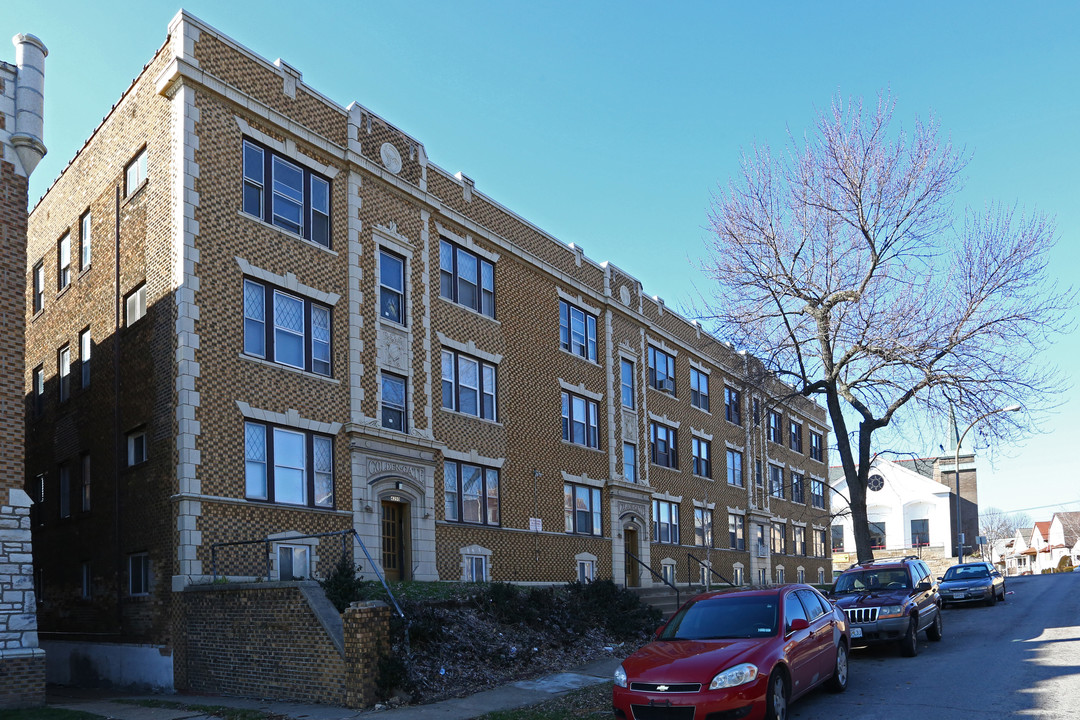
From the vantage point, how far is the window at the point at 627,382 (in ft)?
105

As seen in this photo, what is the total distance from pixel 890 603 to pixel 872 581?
1645mm

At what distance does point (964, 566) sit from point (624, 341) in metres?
12.4

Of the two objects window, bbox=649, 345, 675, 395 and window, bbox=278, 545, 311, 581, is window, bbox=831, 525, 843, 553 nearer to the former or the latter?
window, bbox=649, 345, 675, 395

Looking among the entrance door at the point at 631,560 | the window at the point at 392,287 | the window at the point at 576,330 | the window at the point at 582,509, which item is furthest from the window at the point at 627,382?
the window at the point at 392,287

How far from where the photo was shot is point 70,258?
22.8 metres

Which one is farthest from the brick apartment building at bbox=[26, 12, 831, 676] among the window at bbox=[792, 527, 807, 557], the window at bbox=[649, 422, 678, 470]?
the window at bbox=[792, 527, 807, 557]

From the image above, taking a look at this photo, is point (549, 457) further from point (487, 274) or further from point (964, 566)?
point (964, 566)

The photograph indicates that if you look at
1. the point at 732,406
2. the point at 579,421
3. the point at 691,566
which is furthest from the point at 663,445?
the point at 732,406

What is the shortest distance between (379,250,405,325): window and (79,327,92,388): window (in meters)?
6.37

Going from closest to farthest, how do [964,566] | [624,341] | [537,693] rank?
[537,693], [964,566], [624,341]

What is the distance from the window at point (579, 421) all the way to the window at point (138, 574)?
13.1 meters

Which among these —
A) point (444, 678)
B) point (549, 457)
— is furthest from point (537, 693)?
point (549, 457)

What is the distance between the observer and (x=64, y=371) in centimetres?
2233

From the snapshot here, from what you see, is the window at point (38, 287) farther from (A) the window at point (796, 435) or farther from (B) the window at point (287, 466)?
(A) the window at point (796, 435)
